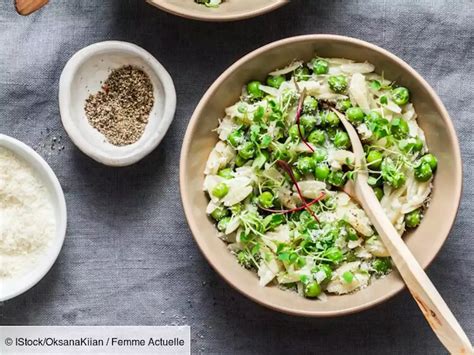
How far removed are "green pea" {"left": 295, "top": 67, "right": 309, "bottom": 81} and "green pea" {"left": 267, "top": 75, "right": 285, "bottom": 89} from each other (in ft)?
0.13

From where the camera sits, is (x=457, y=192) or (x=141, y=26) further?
(x=141, y=26)

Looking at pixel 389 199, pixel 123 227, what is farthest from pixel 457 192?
pixel 123 227

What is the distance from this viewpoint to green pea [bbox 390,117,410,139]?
6.80ft

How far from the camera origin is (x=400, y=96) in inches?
82.7

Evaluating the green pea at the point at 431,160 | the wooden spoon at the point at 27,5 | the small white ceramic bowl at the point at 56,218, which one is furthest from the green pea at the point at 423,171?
the wooden spoon at the point at 27,5

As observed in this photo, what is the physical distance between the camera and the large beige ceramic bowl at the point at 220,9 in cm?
212

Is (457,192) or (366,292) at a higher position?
(457,192)

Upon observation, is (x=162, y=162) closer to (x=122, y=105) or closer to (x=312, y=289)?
(x=122, y=105)

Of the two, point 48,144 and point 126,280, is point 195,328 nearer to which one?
point 126,280

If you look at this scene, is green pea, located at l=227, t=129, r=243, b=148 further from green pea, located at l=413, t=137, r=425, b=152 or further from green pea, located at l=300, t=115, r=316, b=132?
green pea, located at l=413, t=137, r=425, b=152

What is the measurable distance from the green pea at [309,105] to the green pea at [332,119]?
1.6 inches

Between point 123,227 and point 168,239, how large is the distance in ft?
0.44

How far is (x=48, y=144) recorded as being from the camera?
2303mm

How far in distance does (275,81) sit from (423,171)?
1.51 ft
